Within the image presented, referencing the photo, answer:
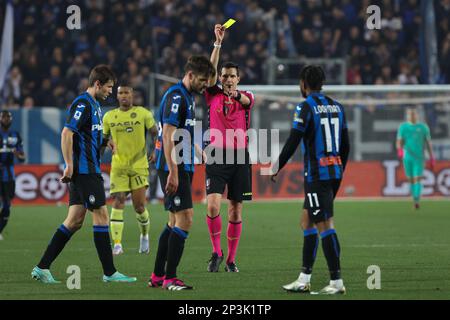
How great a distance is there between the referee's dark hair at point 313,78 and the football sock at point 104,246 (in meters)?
2.51

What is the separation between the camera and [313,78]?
8.95 m

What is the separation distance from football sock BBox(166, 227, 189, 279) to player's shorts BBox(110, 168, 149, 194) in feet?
14.6

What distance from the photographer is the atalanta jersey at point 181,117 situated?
9023 millimetres

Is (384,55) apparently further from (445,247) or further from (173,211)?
(173,211)

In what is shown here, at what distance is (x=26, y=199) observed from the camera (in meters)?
23.7

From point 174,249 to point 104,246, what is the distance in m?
1.04

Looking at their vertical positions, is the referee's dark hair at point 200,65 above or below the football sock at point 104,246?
above

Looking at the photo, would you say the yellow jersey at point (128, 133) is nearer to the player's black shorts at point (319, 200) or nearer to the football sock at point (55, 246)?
the football sock at point (55, 246)

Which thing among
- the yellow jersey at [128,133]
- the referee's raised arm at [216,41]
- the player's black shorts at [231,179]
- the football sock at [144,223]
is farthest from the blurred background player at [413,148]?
the referee's raised arm at [216,41]

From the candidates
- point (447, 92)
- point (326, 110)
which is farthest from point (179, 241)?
point (447, 92)

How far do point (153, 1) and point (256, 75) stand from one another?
159 inches

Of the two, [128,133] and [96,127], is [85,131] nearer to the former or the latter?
[96,127]

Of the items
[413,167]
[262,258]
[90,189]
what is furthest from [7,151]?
[413,167]
